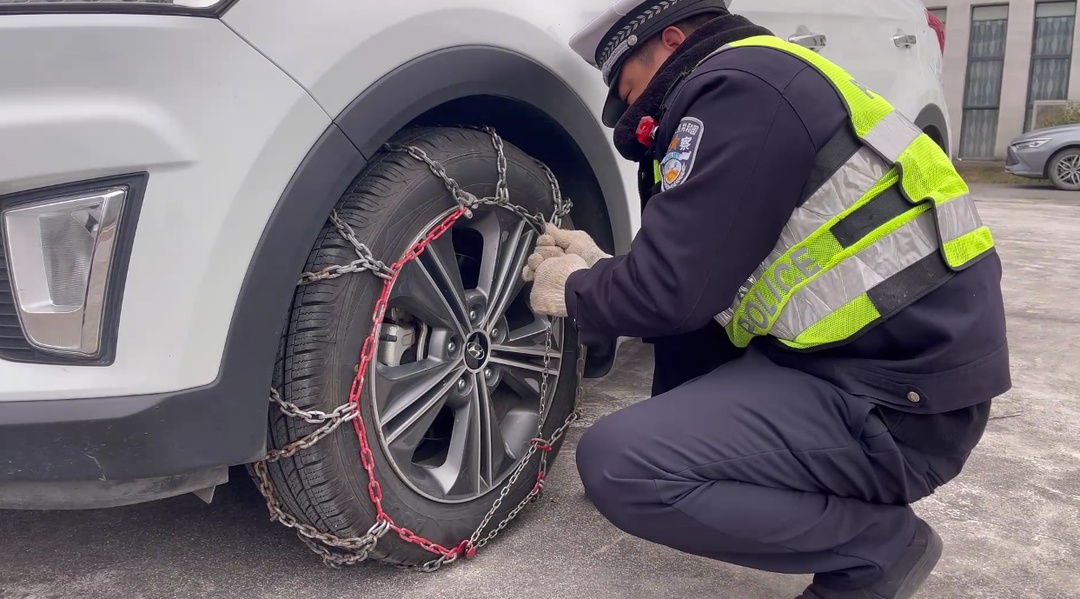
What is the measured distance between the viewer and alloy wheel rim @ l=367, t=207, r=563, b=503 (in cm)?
188

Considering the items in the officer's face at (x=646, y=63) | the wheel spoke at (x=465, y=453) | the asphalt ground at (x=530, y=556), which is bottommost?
the asphalt ground at (x=530, y=556)

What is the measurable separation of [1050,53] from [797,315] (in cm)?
1819

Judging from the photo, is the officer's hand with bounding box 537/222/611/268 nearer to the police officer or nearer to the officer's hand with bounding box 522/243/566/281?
the officer's hand with bounding box 522/243/566/281

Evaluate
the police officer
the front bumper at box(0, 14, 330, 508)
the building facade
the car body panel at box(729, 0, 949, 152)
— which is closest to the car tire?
the building facade

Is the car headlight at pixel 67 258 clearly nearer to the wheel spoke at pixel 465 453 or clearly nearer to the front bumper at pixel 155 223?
the front bumper at pixel 155 223

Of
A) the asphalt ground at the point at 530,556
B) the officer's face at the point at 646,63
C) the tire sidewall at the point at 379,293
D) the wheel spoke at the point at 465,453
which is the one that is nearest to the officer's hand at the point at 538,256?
the tire sidewall at the point at 379,293

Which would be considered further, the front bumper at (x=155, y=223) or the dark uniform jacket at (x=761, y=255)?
the dark uniform jacket at (x=761, y=255)

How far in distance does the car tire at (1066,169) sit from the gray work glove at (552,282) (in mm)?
12085

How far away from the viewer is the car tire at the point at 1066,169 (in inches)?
468

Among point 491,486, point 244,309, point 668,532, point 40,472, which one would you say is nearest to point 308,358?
point 244,309

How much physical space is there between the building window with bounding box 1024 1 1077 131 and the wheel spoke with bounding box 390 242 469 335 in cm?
1772

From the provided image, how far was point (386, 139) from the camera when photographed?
172cm

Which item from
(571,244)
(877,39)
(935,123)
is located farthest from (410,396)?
(935,123)

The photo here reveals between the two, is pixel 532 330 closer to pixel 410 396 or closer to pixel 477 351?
pixel 477 351
